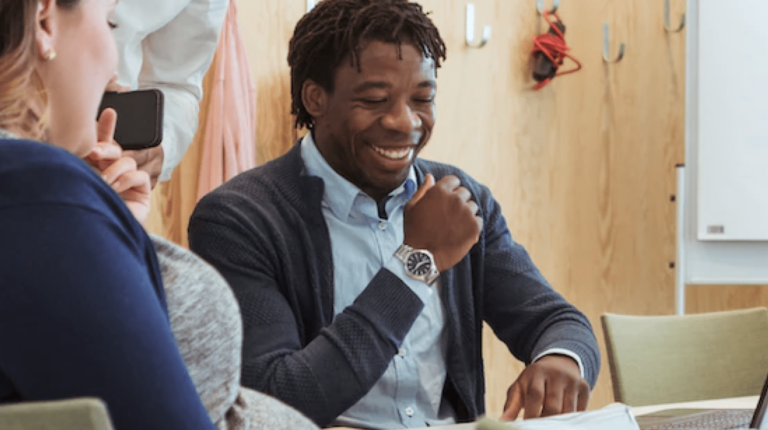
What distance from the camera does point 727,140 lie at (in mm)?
3402

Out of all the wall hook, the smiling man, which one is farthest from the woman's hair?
the wall hook

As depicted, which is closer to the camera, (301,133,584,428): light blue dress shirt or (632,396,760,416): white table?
(301,133,584,428): light blue dress shirt

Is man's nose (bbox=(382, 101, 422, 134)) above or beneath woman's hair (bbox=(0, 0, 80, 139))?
beneath

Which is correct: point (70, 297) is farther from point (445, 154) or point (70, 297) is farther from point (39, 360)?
point (445, 154)

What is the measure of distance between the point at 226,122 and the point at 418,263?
1.76m

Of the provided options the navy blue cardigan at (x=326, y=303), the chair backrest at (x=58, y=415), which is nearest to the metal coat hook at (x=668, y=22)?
the navy blue cardigan at (x=326, y=303)

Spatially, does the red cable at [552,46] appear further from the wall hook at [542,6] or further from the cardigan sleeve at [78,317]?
the cardigan sleeve at [78,317]

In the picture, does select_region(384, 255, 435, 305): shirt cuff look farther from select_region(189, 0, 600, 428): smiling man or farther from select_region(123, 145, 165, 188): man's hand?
select_region(123, 145, 165, 188): man's hand

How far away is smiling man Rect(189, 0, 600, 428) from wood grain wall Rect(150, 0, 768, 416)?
2.14m

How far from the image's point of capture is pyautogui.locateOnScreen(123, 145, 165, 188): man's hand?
1276mm

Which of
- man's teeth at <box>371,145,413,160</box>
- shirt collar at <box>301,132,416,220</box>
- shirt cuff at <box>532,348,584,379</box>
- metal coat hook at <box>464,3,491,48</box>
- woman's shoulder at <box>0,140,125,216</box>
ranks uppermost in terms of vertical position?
woman's shoulder at <box>0,140,125,216</box>

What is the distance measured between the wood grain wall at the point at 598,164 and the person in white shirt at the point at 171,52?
73.1 inches

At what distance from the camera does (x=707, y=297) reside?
396 centimetres

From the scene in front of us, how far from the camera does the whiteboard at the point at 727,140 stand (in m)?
3.39
